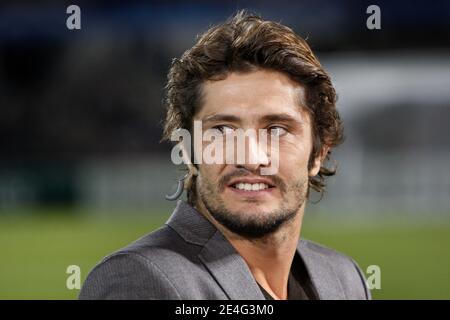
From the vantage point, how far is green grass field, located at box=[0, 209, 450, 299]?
11.2 metres

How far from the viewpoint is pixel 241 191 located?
2.59 metres

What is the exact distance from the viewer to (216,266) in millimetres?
2512

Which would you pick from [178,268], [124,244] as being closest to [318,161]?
[178,268]

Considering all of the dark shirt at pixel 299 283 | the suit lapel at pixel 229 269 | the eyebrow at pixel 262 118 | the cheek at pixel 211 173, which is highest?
the eyebrow at pixel 262 118

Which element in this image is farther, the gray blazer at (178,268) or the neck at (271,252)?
the neck at (271,252)

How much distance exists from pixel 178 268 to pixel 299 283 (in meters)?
0.77

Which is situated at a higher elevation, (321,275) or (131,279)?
(131,279)

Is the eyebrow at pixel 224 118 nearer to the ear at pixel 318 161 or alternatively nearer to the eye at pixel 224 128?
the eye at pixel 224 128

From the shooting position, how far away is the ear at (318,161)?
302cm

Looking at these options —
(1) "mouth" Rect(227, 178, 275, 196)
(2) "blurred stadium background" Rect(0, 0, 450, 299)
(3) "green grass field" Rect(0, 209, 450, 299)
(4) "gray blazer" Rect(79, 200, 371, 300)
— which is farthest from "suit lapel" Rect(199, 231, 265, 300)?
(2) "blurred stadium background" Rect(0, 0, 450, 299)

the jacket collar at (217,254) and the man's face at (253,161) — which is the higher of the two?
the man's face at (253,161)

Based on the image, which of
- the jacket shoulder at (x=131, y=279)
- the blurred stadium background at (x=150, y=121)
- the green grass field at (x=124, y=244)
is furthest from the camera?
the blurred stadium background at (x=150, y=121)

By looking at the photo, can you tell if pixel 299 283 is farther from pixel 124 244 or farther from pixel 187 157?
pixel 124 244

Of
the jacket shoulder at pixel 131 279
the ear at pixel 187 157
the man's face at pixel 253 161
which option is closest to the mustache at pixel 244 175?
the man's face at pixel 253 161
